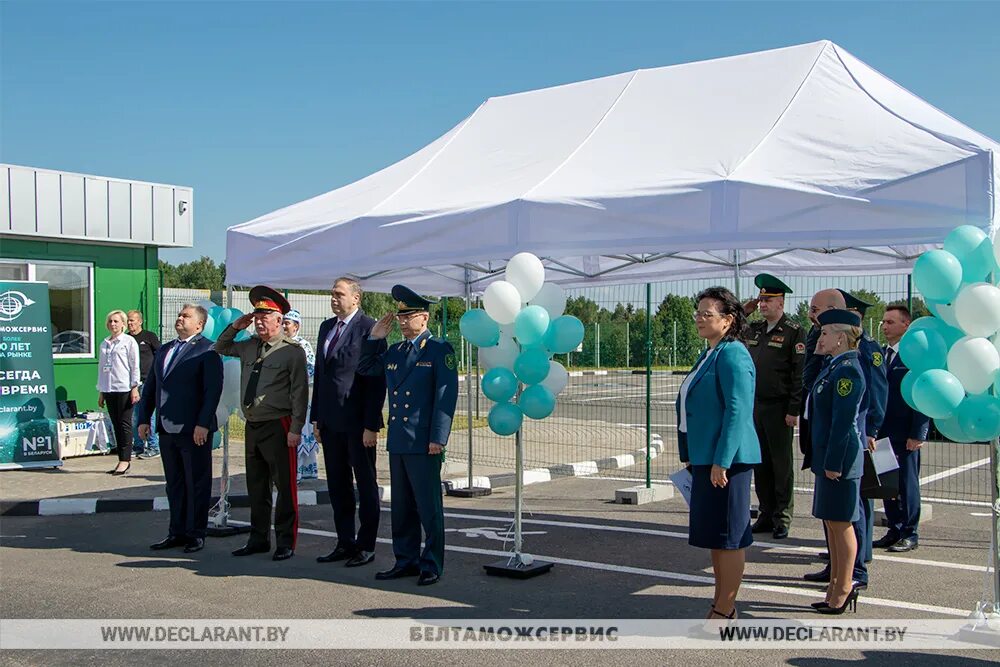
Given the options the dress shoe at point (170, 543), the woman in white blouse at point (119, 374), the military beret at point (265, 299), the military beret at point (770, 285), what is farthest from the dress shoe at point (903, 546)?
the woman in white blouse at point (119, 374)

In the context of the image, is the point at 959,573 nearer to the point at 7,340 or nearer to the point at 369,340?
the point at 369,340

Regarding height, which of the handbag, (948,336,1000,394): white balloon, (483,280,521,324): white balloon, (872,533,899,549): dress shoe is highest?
(483,280,521,324): white balloon

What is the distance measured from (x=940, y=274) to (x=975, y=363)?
1.70 ft

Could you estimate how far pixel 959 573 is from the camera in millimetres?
6949

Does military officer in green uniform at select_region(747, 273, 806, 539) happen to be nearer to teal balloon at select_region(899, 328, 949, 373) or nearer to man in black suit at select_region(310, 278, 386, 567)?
teal balloon at select_region(899, 328, 949, 373)

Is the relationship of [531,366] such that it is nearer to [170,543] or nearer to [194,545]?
[194,545]

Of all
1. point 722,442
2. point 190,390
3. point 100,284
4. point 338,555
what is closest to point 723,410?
point 722,442

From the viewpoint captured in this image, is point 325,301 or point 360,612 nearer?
point 360,612

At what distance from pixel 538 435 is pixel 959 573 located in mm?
10025

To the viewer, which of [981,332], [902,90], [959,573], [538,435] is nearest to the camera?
[981,332]

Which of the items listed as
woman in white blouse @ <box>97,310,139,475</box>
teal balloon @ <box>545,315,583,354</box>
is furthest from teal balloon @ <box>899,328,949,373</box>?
woman in white blouse @ <box>97,310,139,475</box>

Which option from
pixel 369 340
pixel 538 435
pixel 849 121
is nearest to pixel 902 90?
pixel 849 121

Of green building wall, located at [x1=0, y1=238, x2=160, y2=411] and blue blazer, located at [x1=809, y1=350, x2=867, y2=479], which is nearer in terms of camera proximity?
blue blazer, located at [x1=809, y1=350, x2=867, y2=479]

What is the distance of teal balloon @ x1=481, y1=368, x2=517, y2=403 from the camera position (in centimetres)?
670
